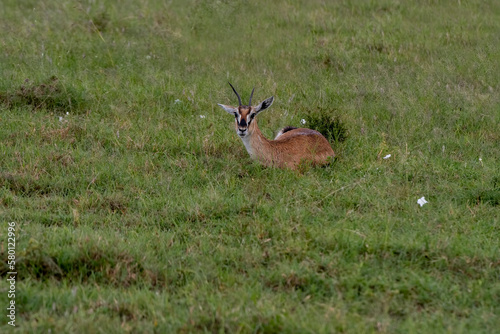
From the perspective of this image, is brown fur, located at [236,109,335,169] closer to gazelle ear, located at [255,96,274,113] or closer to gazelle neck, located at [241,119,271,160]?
gazelle neck, located at [241,119,271,160]

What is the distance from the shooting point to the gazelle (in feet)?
24.1

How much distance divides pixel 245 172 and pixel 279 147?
1.93 ft

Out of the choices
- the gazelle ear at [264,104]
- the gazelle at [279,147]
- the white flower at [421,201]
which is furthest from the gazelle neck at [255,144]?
Result: the white flower at [421,201]

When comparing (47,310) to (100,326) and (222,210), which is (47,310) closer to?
(100,326)

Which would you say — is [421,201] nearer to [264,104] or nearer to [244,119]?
[244,119]

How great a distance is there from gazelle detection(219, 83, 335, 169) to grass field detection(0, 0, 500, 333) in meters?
0.20

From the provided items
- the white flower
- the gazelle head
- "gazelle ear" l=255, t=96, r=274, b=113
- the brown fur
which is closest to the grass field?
the white flower

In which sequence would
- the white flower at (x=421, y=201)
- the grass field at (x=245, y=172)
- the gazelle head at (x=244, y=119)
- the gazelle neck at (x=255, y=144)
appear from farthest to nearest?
the gazelle neck at (x=255, y=144)
the gazelle head at (x=244, y=119)
the white flower at (x=421, y=201)
the grass field at (x=245, y=172)

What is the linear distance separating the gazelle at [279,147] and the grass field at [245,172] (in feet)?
0.66

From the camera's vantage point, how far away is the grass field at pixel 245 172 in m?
4.43

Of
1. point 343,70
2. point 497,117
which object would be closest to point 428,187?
point 497,117

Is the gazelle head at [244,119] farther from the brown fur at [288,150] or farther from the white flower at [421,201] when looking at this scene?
the white flower at [421,201]

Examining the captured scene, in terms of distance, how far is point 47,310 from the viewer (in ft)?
13.9

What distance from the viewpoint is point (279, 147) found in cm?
744
